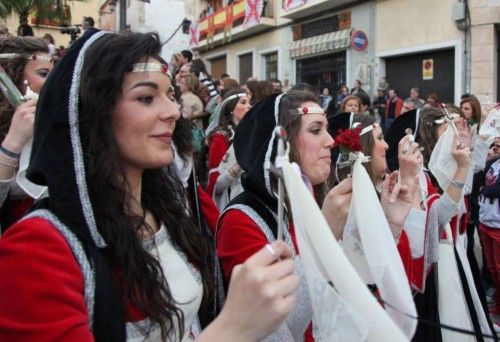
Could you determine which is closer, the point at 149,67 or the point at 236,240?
the point at 149,67

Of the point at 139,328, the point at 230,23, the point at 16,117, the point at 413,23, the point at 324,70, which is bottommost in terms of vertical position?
the point at 139,328

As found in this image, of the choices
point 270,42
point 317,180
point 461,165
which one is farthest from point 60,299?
point 270,42

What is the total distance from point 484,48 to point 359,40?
4369 mm

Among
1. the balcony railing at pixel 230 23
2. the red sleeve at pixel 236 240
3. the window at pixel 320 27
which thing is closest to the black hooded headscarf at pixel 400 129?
the red sleeve at pixel 236 240

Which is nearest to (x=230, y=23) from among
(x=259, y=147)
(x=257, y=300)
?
(x=259, y=147)

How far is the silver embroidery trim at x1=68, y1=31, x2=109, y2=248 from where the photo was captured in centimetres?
144

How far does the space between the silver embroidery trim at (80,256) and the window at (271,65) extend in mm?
20292

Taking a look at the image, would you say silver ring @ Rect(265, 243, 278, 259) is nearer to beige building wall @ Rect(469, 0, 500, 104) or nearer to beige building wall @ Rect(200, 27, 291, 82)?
beige building wall @ Rect(469, 0, 500, 104)

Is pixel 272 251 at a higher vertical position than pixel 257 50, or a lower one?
lower

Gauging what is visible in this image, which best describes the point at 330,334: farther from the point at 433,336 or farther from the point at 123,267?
the point at 433,336

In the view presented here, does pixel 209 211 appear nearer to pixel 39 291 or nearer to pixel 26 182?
pixel 26 182

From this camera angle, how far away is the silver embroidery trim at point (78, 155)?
1.44 m

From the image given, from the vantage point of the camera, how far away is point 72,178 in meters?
1.47

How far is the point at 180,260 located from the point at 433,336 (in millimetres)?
1996
